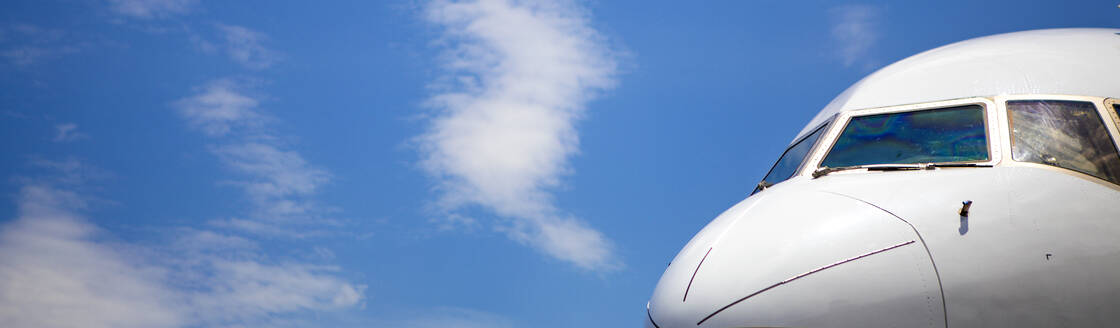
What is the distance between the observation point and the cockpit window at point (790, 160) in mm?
9383

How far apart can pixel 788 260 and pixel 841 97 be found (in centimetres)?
492

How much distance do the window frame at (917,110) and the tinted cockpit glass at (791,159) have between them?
10.5 inches

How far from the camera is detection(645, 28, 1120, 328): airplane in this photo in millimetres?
6059

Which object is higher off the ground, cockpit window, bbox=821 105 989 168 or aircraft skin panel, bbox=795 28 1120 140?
aircraft skin panel, bbox=795 28 1120 140

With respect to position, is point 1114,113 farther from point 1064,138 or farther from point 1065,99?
point 1064,138

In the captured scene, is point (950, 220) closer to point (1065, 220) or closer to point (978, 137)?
point (1065, 220)

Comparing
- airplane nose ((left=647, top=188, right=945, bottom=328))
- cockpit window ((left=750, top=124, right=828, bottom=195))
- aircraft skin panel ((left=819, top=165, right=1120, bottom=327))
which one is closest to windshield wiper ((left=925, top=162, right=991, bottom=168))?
aircraft skin panel ((left=819, top=165, right=1120, bottom=327))

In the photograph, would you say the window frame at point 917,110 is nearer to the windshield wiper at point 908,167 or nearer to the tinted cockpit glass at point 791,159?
the windshield wiper at point 908,167

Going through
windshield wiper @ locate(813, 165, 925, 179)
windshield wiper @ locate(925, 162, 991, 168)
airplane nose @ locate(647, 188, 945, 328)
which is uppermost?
windshield wiper @ locate(813, 165, 925, 179)

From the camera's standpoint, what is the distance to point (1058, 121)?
7.50 metres

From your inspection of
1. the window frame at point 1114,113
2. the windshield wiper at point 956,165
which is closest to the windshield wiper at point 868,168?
the windshield wiper at point 956,165

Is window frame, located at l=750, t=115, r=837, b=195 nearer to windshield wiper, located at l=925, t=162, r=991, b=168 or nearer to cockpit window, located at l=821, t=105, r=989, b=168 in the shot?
cockpit window, located at l=821, t=105, r=989, b=168

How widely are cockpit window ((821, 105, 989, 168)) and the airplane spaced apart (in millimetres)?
20

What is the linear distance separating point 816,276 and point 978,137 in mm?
2605
